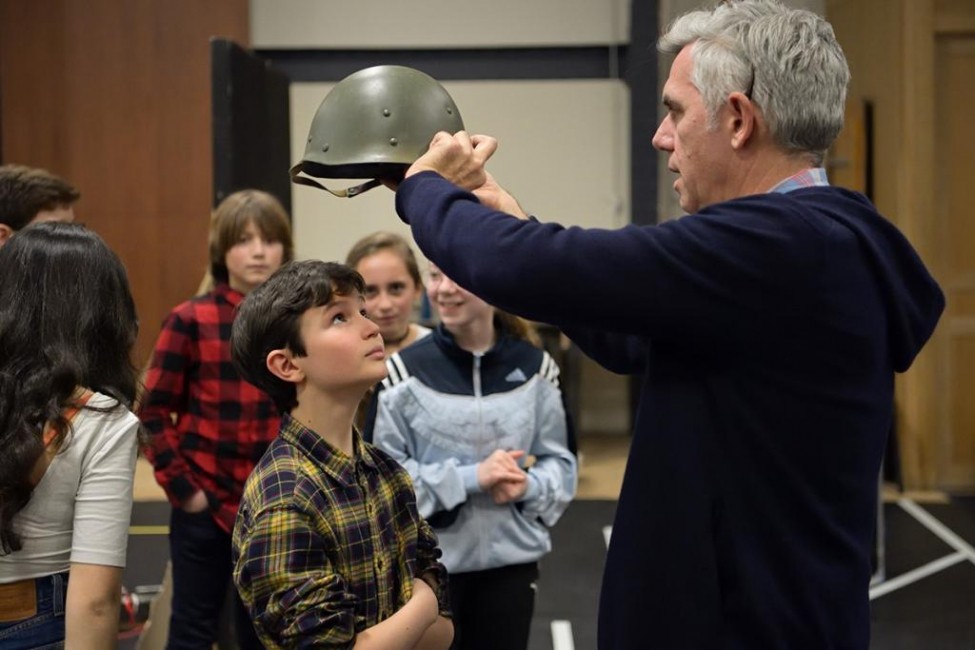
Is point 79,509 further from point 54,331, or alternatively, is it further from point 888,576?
point 888,576

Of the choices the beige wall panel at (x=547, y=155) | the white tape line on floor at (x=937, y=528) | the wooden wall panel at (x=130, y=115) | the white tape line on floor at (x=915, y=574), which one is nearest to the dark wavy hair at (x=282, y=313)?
the white tape line on floor at (x=915, y=574)

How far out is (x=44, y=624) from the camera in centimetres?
202

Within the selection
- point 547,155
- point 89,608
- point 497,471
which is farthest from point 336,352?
point 547,155

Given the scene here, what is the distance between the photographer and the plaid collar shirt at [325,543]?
1823 mm

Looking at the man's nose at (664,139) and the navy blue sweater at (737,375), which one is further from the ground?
the man's nose at (664,139)

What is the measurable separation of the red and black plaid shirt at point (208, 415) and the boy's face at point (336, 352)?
4.88ft

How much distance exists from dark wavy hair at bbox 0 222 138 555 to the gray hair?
110 cm

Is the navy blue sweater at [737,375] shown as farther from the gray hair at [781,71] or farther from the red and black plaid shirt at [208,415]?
the red and black plaid shirt at [208,415]

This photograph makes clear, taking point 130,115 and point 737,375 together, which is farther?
point 130,115

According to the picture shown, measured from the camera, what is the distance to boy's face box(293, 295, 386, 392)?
2053mm

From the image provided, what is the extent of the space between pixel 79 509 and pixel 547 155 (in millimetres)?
6818

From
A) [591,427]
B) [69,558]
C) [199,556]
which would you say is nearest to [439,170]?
[69,558]

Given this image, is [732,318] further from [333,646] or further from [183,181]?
[183,181]

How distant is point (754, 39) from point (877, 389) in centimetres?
50
